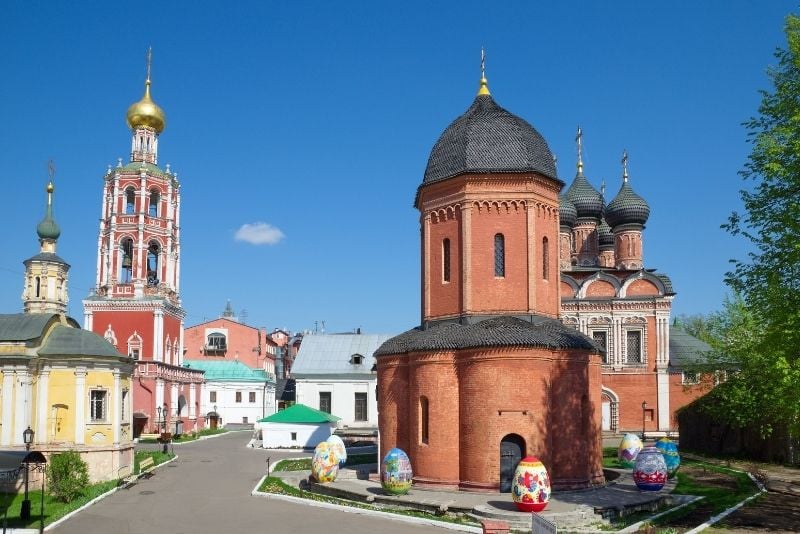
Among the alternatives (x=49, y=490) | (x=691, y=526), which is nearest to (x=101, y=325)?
(x=49, y=490)

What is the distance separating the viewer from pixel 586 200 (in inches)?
1706

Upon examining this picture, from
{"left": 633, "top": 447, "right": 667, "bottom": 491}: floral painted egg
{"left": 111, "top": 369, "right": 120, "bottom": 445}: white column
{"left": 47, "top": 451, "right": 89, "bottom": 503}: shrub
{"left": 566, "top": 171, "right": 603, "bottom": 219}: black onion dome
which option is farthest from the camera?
{"left": 566, "top": 171, "right": 603, "bottom": 219}: black onion dome

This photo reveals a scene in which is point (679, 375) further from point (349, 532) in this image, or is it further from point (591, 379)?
point (349, 532)

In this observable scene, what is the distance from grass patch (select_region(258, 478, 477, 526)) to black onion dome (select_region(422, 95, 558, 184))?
31.0ft

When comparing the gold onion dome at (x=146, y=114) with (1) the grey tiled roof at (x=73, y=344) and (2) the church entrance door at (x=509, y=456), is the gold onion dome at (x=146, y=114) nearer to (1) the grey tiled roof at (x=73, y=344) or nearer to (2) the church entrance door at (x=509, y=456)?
(1) the grey tiled roof at (x=73, y=344)

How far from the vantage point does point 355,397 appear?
4341cm

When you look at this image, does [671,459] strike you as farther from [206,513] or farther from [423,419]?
[206,513]

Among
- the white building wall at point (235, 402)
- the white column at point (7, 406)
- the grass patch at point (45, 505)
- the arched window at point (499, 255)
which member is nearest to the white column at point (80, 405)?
the grass patch at point (45, 505)

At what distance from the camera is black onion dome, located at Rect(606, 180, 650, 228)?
4128 cm

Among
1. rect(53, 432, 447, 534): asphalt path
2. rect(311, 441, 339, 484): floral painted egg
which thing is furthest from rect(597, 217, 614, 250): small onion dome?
rect(311, 441, 339, 484): floral painted egg

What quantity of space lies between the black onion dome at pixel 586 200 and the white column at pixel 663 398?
10499mm

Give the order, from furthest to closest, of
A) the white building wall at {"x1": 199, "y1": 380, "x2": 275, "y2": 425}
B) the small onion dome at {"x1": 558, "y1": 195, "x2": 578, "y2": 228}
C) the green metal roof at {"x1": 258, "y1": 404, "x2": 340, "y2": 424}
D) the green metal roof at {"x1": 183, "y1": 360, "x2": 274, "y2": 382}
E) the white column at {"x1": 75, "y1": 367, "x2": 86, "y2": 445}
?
the green metal roof at {"x1": 183, "y1": 360, "x2": 274, "y2": 382}, the white building wall at {"x1": 199, "y1": 380, "x2": 275, "y2": 425}, the small onion dome at {"x1": 558, "y1": 195, "x2": 578, "y2": 228}, the green metal roof at {"x1": 258, "y1": 404, "x2": 340, "y2": 424}, the white column at {"x1": 75, "y1": 367, "x2": 86, "y2": 445}

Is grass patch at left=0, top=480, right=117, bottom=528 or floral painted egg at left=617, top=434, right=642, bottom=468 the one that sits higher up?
floral painted egg at left=617, top=434, right=642, bottom=468

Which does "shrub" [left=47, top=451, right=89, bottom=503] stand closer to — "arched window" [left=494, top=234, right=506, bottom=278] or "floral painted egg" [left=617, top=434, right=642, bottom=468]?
"arched window" [left=494, top=234, right=506, bottom=278]
